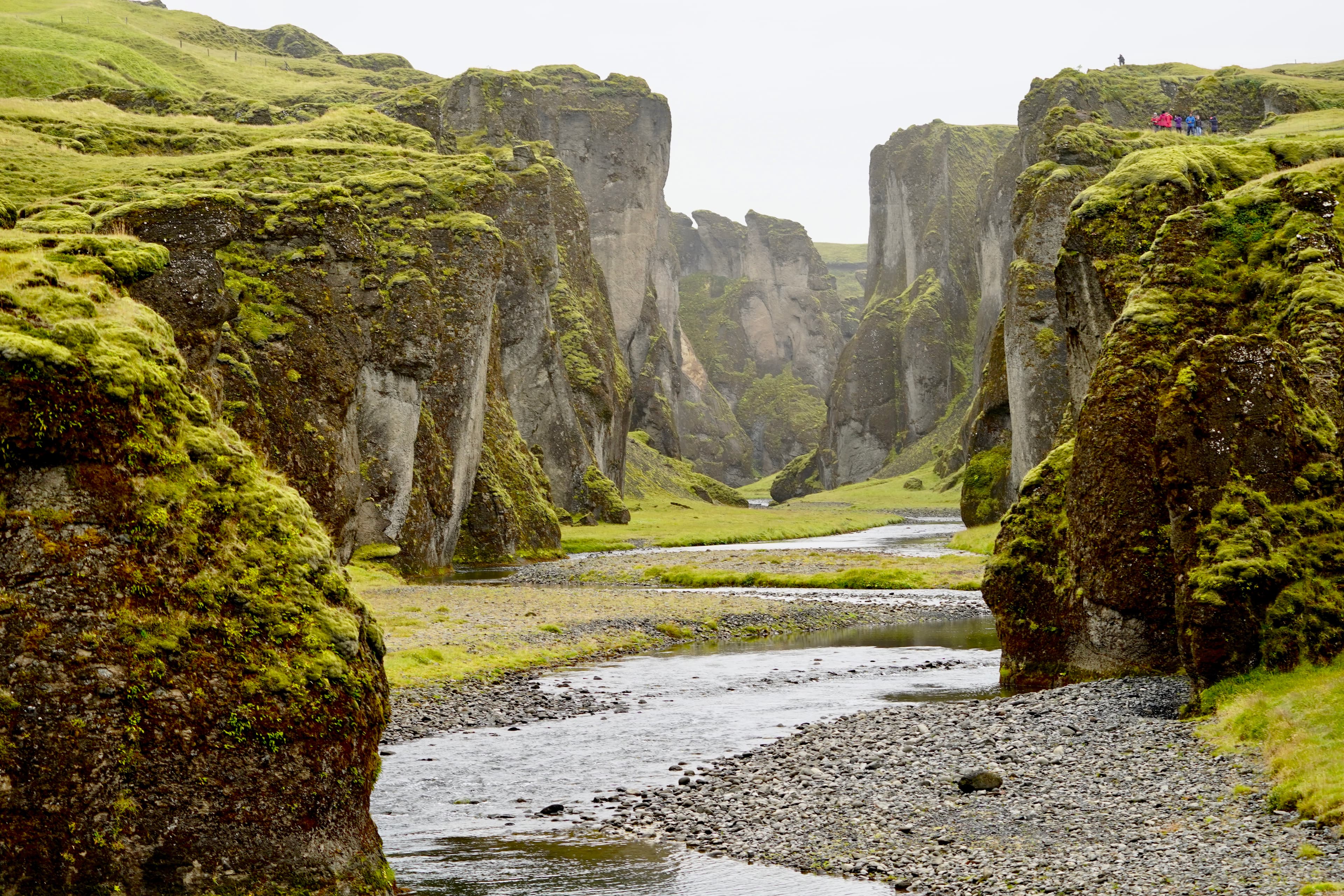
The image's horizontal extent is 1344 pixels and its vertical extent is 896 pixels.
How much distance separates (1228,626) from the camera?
20594 mm

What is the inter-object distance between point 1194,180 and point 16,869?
112 ft

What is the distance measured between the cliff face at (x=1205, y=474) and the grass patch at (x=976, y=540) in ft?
135

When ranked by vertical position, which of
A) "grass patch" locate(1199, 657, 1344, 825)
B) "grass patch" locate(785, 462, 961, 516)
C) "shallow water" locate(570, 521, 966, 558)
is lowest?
"grass patch" locate(785, 462, 961, 516)

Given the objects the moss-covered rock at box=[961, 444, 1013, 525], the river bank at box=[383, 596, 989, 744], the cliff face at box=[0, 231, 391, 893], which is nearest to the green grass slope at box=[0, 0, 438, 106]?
the river bank at box=[383, 596, 989, 744]

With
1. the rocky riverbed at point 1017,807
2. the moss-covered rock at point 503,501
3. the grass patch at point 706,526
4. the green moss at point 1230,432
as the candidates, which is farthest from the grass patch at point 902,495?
the rocky riverbed at point 1017,807

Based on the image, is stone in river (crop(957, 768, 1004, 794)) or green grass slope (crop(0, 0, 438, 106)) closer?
stone in river (crop(957, 768, 1004, 794))

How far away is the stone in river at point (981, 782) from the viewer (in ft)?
61.1

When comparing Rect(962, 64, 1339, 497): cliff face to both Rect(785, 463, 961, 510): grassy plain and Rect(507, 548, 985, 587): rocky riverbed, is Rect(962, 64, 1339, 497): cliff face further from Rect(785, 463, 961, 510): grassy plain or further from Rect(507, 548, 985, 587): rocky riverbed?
Rect(785, 463, 961, 510): grassy plain

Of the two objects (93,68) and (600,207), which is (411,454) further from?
(600,207)

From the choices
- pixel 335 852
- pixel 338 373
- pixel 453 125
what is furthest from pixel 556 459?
pixel 335 852

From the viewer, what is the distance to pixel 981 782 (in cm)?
1864

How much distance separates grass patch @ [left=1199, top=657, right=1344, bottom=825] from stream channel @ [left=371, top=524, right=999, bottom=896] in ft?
19.7

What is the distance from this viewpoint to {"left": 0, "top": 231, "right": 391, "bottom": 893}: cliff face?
12203 mm

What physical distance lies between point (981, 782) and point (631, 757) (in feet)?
25.4
